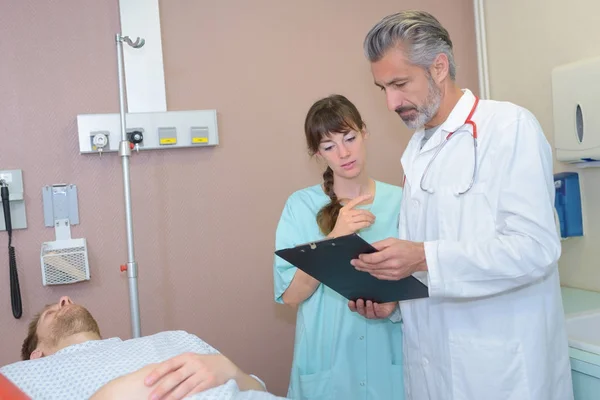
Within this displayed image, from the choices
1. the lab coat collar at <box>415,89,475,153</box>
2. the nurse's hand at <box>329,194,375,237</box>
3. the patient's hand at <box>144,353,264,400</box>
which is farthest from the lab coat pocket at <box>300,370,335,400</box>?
the lab coat collar at <box>415,89,475,153</box>

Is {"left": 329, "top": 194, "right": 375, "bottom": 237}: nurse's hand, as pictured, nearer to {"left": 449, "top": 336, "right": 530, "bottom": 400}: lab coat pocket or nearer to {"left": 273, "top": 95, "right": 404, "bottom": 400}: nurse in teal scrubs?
{"left": 273, "top": 95, "right": 404, "bottom": 400}: nurse in teal scrubs

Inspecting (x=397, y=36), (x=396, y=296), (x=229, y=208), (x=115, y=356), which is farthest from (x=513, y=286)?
(x=229, y=208)

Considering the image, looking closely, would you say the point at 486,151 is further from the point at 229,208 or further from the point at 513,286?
the point at 229,208

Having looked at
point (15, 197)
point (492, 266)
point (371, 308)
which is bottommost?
point (371, 308)

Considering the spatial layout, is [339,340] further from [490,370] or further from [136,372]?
[136,372]

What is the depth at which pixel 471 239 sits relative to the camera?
59.9 inches

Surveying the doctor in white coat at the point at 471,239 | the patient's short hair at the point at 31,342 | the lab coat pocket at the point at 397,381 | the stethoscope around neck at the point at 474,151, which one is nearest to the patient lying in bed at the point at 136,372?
the patient's short hair at the point at 31,342

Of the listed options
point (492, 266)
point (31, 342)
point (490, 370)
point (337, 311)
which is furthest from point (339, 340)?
point (31, 342)

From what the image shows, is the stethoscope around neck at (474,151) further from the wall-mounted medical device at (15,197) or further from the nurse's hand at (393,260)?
the wall-mounted medical device at (15,197)

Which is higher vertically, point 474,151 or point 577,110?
point 577,110

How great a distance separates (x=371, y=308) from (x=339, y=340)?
0.22 meters

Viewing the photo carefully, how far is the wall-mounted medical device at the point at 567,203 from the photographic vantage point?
2295mm

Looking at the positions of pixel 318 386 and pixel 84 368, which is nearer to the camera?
pixel 84 368

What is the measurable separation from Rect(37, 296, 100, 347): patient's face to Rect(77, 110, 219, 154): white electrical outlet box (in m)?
0.68
